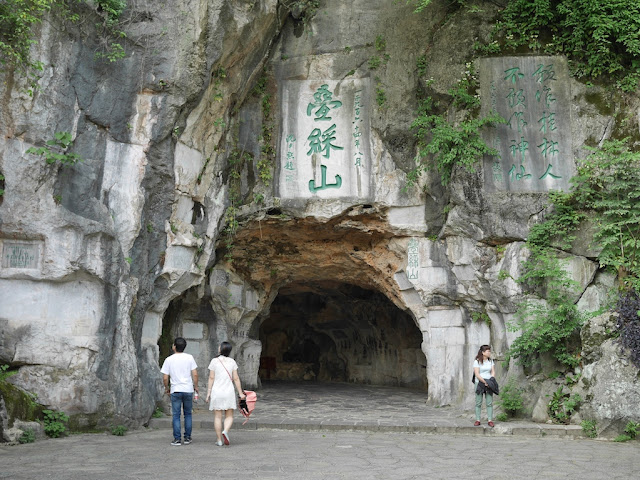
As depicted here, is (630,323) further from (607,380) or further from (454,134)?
(454,134)

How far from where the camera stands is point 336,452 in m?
7.21

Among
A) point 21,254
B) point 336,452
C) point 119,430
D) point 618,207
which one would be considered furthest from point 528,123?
point 21,254

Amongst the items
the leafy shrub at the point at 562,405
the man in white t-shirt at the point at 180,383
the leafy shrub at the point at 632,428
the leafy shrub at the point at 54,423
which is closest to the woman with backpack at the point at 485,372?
the leafy shrub at the point at 562,405

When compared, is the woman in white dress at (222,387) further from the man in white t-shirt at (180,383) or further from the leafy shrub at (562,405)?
the leafy shrub at (562,405)

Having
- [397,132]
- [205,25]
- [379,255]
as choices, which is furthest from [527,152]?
[205,25]

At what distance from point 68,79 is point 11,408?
460 cm

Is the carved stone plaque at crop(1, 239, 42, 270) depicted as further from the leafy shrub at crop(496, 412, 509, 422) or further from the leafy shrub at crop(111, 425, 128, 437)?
the leafy shrub at crop(496, 412, 509, 422)

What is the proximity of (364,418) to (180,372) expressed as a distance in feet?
13.3

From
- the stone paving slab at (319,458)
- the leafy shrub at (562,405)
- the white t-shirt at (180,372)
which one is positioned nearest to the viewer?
the stone paving slab at (319,458)

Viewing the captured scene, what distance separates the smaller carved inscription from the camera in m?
8.85

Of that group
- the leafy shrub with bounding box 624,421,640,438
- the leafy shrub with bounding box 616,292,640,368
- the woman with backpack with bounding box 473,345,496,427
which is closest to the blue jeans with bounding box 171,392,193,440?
the woman with backpack with bounding box 473,345,496,427

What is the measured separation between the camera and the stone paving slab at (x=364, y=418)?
9149 millimetres

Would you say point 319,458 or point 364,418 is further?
point 364,418

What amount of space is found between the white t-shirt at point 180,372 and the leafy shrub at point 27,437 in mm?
1895
